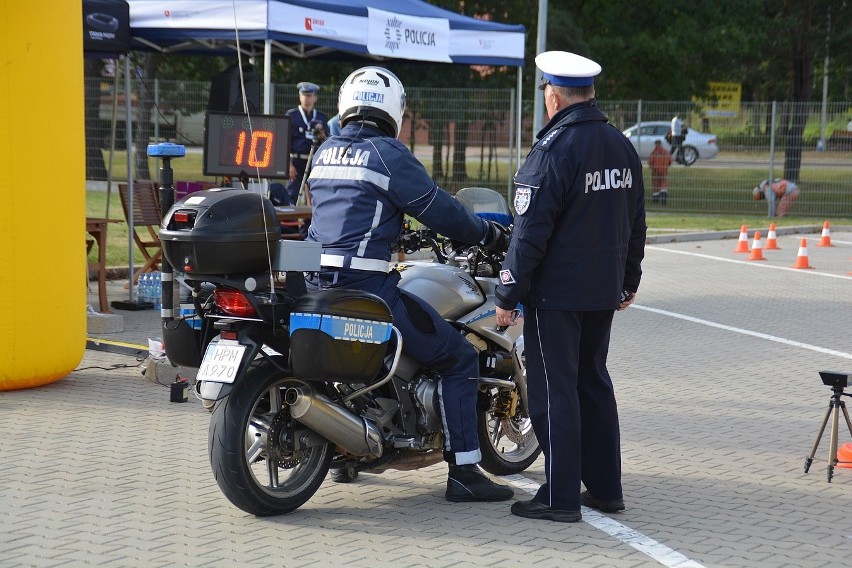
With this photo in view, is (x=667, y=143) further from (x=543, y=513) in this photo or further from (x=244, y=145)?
(x=543, y=513)

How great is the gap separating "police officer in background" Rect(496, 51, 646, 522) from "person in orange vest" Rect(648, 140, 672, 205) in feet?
63.8

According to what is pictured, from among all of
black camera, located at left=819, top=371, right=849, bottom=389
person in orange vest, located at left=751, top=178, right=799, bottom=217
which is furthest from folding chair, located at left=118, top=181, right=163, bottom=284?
person in orange vest, located at left=751, top=178, right=799, bottom=217

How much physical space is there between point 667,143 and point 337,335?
20.6 meters

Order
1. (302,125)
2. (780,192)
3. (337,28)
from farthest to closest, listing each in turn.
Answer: (780,192) < (302,125) < (337,28)

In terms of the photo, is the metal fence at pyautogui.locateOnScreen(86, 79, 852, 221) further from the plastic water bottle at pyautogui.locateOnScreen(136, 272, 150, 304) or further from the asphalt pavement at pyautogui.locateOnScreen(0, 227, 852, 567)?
the asphalt pavement at pyautogui.locateOnScreen(0, 227, 852, 567)

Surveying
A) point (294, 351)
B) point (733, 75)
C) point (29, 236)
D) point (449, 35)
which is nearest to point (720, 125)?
point (733, 75)

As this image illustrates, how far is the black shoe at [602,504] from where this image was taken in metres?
5.46

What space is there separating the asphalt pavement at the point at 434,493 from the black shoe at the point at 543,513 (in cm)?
4

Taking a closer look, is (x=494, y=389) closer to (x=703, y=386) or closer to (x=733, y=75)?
(x=703, y=386)

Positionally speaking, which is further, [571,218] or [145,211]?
[145,211]

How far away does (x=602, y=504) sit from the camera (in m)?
5.49

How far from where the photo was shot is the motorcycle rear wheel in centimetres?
589

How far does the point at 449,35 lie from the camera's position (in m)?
13.7

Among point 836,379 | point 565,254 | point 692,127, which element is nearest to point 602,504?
point 565,254
